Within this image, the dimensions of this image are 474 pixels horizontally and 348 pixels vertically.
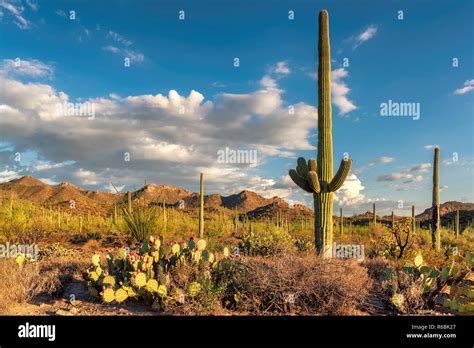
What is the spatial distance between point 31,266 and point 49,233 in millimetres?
8255

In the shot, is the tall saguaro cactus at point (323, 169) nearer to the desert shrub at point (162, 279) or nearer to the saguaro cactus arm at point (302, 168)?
the saguaro cactus arm at point (302, 168)

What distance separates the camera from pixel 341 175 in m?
9.88

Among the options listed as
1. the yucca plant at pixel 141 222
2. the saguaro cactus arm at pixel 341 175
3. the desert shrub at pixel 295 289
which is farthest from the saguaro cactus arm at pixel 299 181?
the yucca plant at pixel 141 222

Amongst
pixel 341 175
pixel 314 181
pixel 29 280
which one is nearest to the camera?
pixel 29 280

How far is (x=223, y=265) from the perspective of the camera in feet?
23.7

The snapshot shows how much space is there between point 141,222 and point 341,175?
634 cm

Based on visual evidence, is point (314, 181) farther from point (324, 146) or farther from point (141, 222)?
point (141, 222)

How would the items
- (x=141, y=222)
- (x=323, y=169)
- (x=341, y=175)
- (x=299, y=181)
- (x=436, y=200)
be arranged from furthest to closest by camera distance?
(x=436, y=200) < (x=141, y=222) < (x=299, y=181) < (x=323, y=169) < (x=341, y=175)
